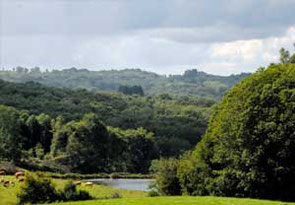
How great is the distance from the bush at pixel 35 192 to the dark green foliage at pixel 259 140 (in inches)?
509

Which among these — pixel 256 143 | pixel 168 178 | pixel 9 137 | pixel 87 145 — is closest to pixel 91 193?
pixel 168 178

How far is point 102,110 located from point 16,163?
8905 centimetres

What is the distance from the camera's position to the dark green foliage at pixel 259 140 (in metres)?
42.8

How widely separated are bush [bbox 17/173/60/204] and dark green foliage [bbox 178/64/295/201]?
42.4 ft

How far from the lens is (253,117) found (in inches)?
1730

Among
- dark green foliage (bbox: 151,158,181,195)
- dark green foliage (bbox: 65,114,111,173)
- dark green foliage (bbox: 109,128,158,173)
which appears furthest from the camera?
dark green foliage (bbox: 109,128,158,173)

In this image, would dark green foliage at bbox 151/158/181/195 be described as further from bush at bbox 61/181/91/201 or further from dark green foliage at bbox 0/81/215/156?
dark green foliage at bbox 0/81/215/156

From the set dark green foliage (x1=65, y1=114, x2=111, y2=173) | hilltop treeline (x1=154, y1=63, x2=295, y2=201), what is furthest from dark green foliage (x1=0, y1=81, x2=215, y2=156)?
hilltop treeline (x1=154, y1=63, x2=295, y2=201)

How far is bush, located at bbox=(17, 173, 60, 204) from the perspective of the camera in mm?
42844

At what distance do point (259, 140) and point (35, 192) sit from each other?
18.8 m

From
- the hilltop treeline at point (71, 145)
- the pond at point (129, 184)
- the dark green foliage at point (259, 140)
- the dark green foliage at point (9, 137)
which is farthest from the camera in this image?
the hilltop treeline at point (71, 145)

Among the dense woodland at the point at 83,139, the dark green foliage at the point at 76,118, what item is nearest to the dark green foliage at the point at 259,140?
the dense woodland at the point at 83,139

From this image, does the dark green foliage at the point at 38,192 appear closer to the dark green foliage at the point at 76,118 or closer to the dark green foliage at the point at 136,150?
the dark green foliage at the point at 76,118

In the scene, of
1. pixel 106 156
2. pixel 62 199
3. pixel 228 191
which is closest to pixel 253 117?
pixel 228 191
